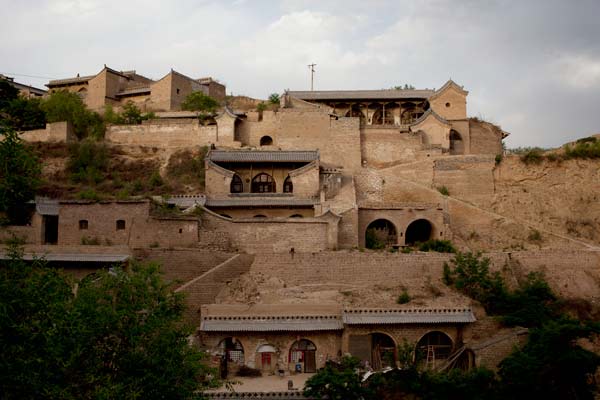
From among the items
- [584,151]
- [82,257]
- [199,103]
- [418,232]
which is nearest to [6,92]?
[199,103]

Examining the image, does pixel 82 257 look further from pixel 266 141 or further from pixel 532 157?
pixel 532 157

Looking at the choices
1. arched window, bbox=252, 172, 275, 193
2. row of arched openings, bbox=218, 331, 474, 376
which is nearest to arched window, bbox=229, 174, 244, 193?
arched window, bbox=252, 172, 275, 193

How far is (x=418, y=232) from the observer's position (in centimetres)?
3088

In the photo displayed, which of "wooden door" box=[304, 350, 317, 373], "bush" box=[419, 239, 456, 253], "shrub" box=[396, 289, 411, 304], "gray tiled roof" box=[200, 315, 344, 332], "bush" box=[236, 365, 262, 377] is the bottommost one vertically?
"bush" box=[236, 365, 262, 377]

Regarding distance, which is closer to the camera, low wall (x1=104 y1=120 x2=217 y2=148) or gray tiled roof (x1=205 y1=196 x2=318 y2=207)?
gray tiled roof (x1=205 y1=196 x2=318 y2=207)

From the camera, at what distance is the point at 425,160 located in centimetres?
3312

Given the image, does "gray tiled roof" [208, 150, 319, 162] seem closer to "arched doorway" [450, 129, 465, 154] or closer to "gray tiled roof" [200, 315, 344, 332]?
"arched doorway" [450, 129, 465, 154]

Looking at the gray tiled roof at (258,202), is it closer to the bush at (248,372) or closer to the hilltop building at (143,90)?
the bush at (248,372)

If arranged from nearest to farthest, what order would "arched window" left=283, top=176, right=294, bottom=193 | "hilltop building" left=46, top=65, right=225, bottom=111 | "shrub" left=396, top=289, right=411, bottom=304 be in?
"shrub" left=396, top=289, right=411, bottom=304, "arched window" left=283, top=176, right=294, bottom=193, "hilltop building" left=46, top=65, right=225, bottom=111

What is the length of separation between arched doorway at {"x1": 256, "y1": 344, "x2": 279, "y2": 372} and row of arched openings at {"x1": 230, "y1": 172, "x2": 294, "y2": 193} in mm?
12663

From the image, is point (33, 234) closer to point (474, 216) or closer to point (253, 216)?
A: point (253, 216)

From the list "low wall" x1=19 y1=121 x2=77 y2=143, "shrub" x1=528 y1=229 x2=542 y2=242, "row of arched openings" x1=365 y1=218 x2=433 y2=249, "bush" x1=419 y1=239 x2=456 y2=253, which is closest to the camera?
"bush" x1=419 y1=239 x2=456 y2=253

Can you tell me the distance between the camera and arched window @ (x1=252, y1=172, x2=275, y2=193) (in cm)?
3412

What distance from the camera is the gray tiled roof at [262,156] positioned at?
33469 mm
